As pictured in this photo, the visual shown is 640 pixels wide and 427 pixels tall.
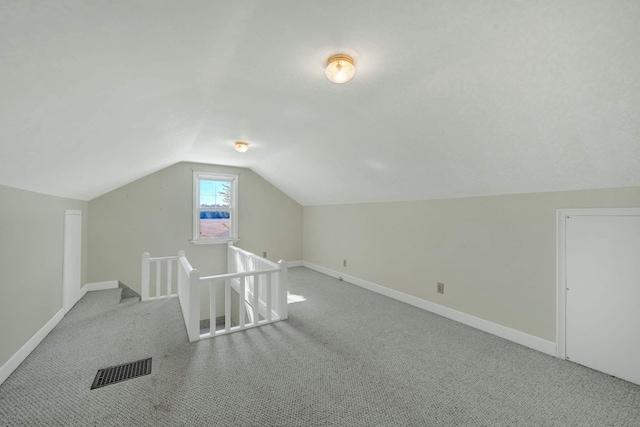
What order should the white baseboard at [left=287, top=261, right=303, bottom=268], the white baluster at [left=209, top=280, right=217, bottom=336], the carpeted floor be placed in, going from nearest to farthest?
the carpeted floor < the white baluster at [left=209, top=280, right=217, bottom=336] < the white baseboard at [left=287, top=261, right=303, bottom=268]

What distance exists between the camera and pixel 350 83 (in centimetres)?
210

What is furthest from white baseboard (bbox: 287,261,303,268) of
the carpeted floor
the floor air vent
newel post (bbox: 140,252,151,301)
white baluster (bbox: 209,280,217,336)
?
the floor air vent

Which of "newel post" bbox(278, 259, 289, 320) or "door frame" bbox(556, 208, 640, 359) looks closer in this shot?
"door frame" bbox(556, 208, 640, 359)

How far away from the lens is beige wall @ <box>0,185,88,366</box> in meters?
2.09

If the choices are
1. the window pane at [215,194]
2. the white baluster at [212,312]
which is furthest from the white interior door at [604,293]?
the window pane at [215,194]

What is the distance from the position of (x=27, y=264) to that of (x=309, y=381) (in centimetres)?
273

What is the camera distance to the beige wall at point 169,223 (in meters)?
4.55

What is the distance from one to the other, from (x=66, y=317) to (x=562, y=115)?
5.32 m

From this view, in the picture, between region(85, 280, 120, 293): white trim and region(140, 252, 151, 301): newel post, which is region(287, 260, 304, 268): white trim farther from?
region(85, 280, 120, 293): white trim

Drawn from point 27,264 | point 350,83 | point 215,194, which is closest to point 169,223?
point 215,194

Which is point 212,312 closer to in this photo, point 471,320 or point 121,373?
point 121,373

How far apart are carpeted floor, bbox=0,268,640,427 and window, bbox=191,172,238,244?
2477 mm

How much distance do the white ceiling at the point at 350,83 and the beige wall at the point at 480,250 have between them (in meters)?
0.18

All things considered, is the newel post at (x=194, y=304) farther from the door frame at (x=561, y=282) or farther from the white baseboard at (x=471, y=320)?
the door frame at (x=561, y=282)
